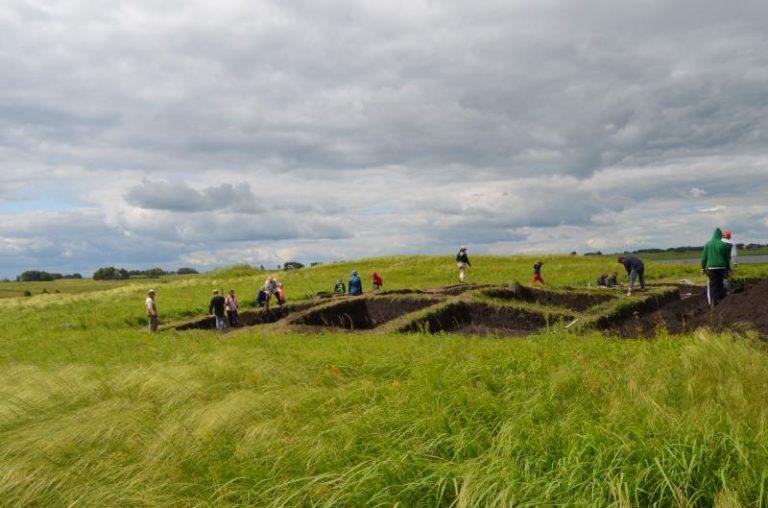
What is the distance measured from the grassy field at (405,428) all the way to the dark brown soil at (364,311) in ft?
25.6

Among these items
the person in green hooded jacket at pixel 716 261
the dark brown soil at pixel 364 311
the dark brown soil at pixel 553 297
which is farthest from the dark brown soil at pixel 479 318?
the person in green hooded jacket at pixel 716 261

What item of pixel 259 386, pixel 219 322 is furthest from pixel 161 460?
pixel 219 322

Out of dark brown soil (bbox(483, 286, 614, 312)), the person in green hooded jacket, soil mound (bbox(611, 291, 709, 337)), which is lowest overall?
soil mound (bbox(611, 291, 709, 337))

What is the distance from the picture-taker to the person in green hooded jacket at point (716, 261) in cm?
1314

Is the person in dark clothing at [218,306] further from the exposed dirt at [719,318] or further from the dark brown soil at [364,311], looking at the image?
the exposed dirt at [719,318]

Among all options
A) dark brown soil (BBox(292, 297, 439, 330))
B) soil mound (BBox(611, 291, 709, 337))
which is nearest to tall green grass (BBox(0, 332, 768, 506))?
soil mound (BBox(611, 291, 709, 337))

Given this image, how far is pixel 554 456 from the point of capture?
3924mm

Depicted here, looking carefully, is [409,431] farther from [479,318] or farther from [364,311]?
[364,311]

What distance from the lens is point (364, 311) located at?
58.2 ft

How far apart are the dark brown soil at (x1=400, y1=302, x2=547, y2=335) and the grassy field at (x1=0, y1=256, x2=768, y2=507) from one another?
519 cm

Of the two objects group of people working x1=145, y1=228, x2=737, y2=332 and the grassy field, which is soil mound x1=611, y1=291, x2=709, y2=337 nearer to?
group of people working x1=145, y1=228, x2=737, y2=332

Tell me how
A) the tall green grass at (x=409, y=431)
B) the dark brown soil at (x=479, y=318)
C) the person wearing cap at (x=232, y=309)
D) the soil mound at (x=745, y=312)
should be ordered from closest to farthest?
the tall green grass at (x=409, y=431)
the soil mound at (x=745, y=312)
the dark brown soil at (x=479, y=318)
the person wearing cap at (x=232, y=309)

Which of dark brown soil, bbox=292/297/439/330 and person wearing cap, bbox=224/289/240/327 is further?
person wearing cap, bbox=224/289/240/327

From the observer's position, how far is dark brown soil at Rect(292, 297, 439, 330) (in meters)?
16.5
